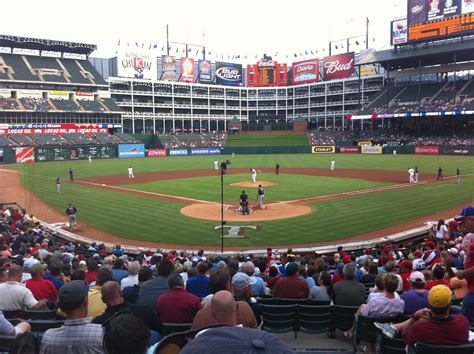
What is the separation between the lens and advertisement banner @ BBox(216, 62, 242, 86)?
122 m

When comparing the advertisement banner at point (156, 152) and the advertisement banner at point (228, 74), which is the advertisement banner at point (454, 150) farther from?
the advertisement banner at point (228, 74)

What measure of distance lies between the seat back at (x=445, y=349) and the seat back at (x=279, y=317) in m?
3.09

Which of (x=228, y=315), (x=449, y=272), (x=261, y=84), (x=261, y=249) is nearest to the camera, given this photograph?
(x=228, y=315)

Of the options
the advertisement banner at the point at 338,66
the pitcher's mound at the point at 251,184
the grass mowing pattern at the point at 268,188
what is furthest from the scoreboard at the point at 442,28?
the pitcher's mound at the point at 251,184

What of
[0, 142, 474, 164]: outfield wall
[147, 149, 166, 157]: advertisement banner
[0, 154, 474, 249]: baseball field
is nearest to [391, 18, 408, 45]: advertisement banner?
[0, 142, 474, 164]: outfield wall

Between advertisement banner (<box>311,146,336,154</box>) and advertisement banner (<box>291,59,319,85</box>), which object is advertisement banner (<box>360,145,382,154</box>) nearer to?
A: advertisement banner (<box>311,146,336,154</box>)

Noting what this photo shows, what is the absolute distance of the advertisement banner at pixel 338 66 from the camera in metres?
108

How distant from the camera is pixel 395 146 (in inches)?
3031

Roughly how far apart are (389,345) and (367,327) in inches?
36.4

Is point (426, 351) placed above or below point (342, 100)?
below

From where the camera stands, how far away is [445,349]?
15.7ft

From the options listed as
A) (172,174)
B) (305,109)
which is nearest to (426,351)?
(172,174)

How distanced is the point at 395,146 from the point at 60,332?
259ft

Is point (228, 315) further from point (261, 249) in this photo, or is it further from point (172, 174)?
point (172, 174)
